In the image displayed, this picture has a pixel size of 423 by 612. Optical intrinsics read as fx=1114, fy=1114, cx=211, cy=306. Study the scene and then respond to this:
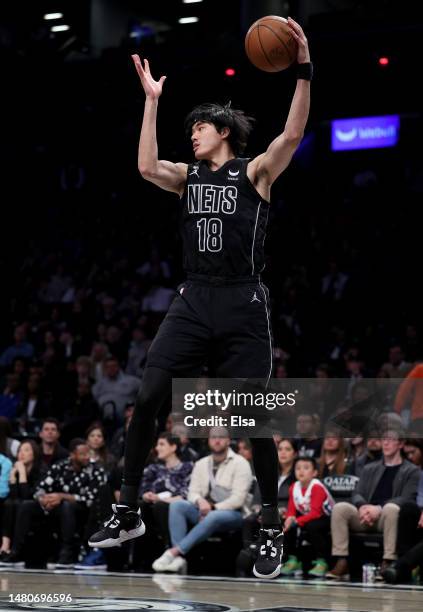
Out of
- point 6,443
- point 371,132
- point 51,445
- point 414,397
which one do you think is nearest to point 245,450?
point 414,397

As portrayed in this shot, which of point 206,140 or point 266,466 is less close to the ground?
point 206,140

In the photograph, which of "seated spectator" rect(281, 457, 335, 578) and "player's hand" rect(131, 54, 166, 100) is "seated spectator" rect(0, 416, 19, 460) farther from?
"player's hand" rect(131, 54, 166, 100)

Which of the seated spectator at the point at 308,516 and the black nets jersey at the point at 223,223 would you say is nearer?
the black nets jersey at the point at 223,223

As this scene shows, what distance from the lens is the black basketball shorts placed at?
588cm

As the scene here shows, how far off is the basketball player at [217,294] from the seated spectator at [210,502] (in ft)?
15.0

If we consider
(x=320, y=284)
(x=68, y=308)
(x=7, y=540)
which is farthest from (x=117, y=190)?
(x=7, y=540)

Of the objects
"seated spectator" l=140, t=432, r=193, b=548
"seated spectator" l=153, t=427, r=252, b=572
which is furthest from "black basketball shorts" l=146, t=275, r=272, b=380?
"seated spectator" l=140, t=432, r=193, b=548

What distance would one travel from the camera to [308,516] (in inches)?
407

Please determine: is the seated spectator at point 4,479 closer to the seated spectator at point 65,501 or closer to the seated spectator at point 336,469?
the seated spectator at point 65,501

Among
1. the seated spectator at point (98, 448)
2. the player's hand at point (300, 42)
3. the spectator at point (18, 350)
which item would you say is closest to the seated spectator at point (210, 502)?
the seated spectator at point (98, 448)

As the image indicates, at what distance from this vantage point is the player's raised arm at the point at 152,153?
5918 mm

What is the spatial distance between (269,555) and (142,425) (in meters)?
1.04

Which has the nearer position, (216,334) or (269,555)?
(216,334)
